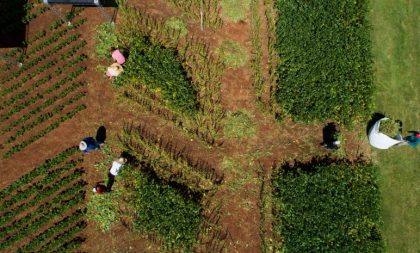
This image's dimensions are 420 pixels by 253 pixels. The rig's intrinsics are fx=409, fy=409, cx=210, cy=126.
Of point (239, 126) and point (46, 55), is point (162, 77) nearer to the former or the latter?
point (239, 126)

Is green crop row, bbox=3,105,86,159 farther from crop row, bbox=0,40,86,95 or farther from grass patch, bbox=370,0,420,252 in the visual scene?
grass patch, bbox=370,0,420,252

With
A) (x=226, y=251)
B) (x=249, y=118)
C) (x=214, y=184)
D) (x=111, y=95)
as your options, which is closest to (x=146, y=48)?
(x=111, y=95)

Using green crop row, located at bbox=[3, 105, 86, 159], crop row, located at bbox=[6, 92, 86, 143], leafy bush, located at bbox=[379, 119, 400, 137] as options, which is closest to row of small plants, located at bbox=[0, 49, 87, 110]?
crop row, located at bbox=[6, 92, 86, 143]

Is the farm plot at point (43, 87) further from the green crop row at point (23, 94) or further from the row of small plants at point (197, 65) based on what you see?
the row of small plants at point (197, 65)

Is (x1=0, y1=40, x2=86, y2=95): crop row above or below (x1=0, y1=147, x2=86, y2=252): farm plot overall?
above

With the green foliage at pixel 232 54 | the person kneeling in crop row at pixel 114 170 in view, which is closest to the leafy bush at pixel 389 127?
the green foliage at pixel 232 54

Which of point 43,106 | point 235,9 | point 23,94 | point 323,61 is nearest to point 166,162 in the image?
point 43,106
